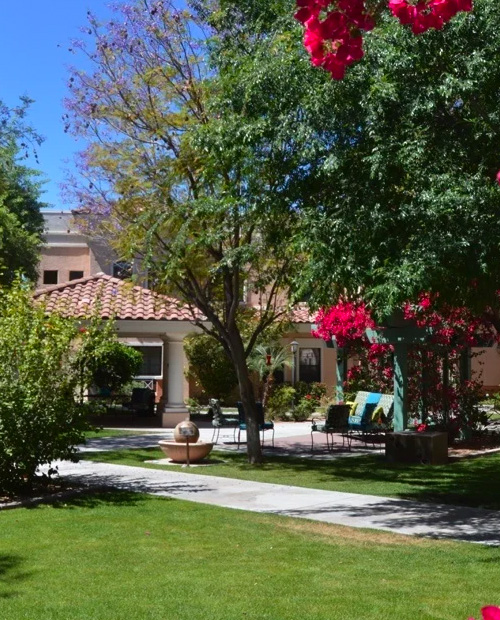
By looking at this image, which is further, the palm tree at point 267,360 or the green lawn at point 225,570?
the palm tree at point 267,360

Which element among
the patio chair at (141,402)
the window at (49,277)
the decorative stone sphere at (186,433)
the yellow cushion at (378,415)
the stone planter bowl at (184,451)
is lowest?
the stone planter bowl at (184,451)

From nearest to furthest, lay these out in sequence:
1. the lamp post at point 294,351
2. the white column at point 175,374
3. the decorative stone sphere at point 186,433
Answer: the decorative stone sphere at point 186,433
the white column at point 175,374
the lamp post at point 294,351

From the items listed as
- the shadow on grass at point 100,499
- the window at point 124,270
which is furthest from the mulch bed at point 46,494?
the window at point 124,270

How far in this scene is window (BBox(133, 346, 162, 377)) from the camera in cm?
3412

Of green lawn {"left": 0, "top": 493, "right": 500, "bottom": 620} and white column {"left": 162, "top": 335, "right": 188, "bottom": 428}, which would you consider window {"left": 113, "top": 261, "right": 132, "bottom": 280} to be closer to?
white column {"left": 162, "top": 335, "right": 188, "bottom": 428}

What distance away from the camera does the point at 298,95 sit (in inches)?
417

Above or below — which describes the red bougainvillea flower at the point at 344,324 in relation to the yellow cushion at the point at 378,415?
above

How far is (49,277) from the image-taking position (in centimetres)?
3706

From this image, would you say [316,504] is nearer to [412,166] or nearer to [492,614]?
[412,166]

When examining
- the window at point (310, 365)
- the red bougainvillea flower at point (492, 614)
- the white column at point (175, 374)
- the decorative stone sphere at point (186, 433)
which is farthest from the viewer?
the window at point (310, 365)

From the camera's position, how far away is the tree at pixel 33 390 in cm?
1147

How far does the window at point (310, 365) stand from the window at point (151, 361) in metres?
5.43

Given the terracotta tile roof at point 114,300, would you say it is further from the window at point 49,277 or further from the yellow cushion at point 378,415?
the window at point 49,277

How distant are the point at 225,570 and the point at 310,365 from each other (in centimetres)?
2760
